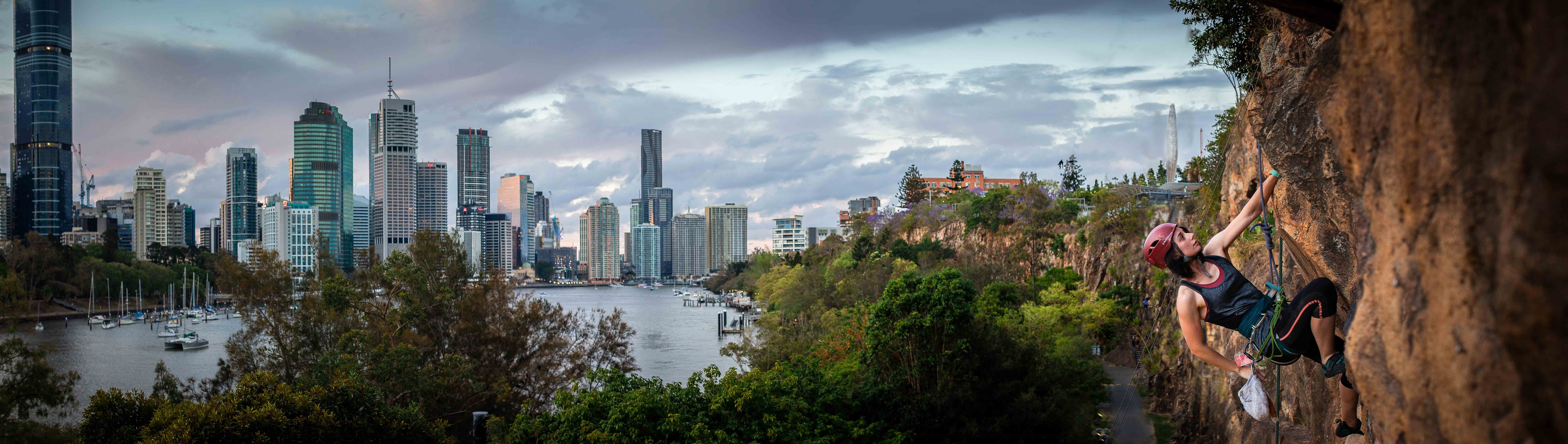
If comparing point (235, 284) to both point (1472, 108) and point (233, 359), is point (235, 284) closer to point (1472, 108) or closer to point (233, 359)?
point (233, 359)

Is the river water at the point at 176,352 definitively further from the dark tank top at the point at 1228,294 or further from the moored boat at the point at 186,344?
the dark tank top at the point at 1228,294

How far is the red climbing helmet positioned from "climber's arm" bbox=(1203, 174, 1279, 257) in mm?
246

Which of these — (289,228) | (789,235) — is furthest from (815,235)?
(289,228)

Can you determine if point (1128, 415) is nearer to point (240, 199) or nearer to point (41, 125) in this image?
Answer: point (41, 125)

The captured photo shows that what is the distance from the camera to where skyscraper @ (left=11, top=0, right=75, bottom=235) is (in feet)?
389

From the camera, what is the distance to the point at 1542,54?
1787 mm

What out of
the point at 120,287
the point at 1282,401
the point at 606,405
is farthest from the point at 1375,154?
the point at 120,287

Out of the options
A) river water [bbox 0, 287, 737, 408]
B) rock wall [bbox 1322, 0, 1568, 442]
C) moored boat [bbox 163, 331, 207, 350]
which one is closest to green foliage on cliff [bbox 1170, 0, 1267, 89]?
rock wall [bbox 1322, 0, 1568, 442]

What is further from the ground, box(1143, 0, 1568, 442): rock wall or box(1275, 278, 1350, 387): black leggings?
box(1143, 0, 1568, 442): rock wall

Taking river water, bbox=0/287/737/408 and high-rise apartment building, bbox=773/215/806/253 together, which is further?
high-rise apartment building, bbox=773/215/806/253

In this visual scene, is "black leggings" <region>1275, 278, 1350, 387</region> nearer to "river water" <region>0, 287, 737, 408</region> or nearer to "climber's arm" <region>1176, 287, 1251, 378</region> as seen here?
"climber's arm" <region>1176, 287, 1251, 378</region>

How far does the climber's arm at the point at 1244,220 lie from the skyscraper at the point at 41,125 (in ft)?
494

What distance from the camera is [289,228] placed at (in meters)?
162

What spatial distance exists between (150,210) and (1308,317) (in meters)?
201
